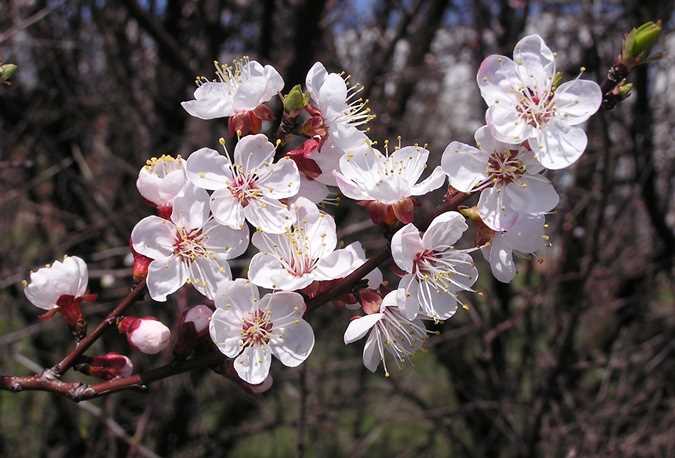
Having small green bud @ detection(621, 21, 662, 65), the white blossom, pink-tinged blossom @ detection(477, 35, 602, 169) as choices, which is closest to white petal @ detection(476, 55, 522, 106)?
pink-tinged blossom @ detection(477, 35, 602, 169)

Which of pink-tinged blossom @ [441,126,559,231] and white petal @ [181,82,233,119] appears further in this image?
white petal @ [181,82,233,119]

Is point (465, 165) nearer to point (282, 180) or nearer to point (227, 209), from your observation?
point (282, 180)

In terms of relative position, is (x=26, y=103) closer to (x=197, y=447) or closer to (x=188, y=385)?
(x=188, y=385)

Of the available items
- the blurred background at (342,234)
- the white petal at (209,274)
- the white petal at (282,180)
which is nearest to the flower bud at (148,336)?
the white petal at (209,274)

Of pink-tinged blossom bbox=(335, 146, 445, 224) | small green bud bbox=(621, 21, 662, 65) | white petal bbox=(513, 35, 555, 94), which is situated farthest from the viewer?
white petal bbox=(513, 35, 555, 94)

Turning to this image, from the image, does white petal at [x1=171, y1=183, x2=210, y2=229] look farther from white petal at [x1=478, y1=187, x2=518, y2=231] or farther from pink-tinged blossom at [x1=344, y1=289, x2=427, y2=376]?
white petal at [x1=478, y1=187, x2=518, y2=231]

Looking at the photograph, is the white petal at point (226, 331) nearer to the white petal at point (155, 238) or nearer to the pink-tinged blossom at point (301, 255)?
the pink-tinged blossom at point (301, 255)

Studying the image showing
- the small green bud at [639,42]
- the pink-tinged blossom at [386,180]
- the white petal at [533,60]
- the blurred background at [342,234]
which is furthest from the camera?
the blurred background at [342,234]
